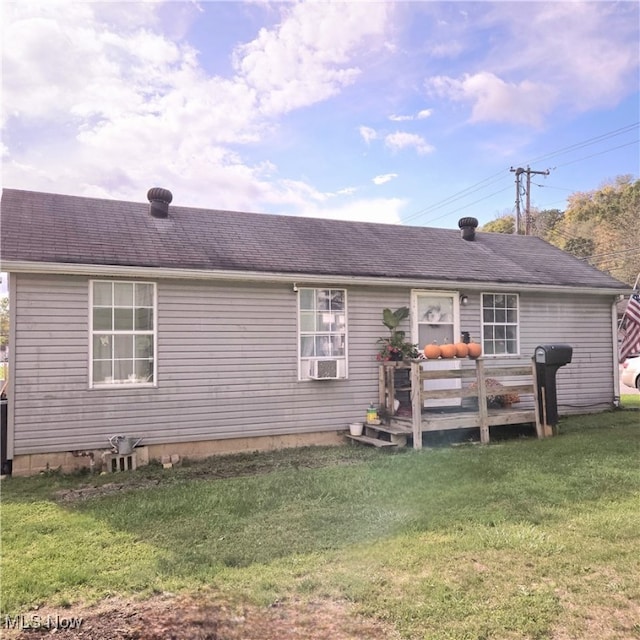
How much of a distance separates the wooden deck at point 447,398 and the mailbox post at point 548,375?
4.2 inches

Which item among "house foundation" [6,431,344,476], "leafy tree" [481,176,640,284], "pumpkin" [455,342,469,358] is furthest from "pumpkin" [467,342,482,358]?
"leafy tree" [481,176,640,284]

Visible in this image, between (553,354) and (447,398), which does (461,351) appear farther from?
(553,354)

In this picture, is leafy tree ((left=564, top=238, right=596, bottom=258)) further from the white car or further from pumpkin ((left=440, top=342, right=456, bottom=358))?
pumpkin ((left=440, top=342, right=456, bottom=358))

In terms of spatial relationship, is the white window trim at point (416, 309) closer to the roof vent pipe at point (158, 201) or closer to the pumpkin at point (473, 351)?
the pumpkin at point (473, 351)

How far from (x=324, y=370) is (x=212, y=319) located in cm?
192

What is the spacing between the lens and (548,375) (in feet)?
25.1

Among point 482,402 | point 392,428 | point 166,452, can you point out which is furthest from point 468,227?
point 166,452

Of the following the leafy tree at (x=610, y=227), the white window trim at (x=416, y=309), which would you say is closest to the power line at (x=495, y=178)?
the leafy tree at (x=610, y=227)

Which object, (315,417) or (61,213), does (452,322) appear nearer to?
(315,417)

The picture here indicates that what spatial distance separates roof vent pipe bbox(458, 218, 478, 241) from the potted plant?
3837mm

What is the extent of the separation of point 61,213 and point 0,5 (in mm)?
2898

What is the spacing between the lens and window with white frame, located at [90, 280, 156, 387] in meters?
6.41

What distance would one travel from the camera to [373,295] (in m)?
7.95

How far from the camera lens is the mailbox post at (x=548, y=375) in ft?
24.9
